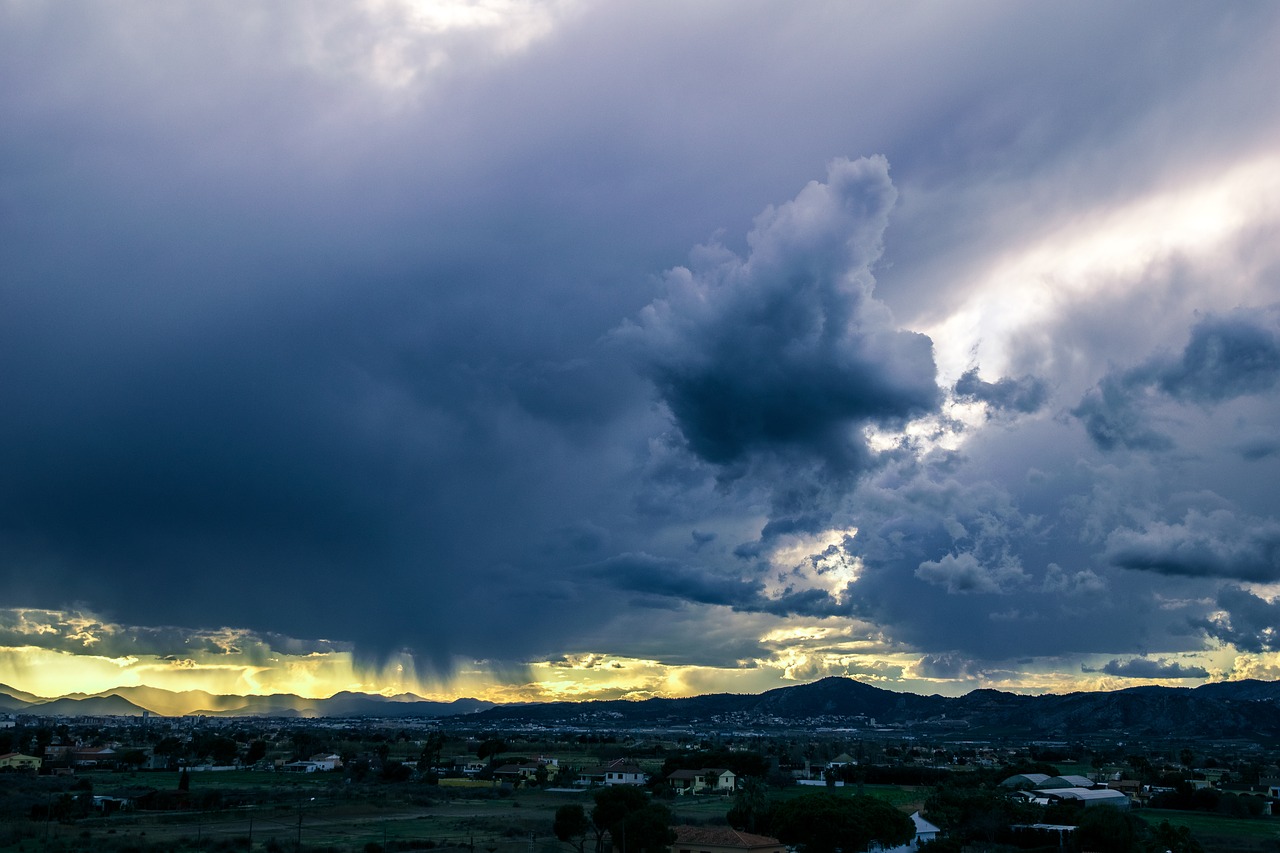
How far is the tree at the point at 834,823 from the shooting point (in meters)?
56.2

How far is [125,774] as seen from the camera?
12675 cm

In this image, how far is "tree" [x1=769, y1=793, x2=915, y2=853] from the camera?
56.2 meters

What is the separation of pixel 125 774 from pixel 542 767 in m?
52.0

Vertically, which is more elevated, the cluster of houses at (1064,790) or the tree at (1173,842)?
the tree at (1173,842)

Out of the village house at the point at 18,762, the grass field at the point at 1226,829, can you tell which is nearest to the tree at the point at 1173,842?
the grass field at the point at 1226,829

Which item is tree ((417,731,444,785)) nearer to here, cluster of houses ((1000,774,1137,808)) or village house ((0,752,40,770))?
village house ((0,752,40,770))

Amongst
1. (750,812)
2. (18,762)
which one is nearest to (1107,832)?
(750,812)

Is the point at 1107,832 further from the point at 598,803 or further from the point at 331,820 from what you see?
the point at 331,820

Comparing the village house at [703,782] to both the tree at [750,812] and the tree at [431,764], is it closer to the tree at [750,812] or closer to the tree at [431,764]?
the tree at [431,764]

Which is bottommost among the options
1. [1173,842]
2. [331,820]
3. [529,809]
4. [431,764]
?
[431,764]

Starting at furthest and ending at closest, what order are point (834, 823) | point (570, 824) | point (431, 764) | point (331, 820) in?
point (431, 764)
point (331, 820)
point (570, 824)
point (834, 823)

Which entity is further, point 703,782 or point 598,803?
point 703,782

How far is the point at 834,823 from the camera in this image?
185 ft

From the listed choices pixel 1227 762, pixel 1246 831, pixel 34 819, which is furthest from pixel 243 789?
pixel 1227 762
